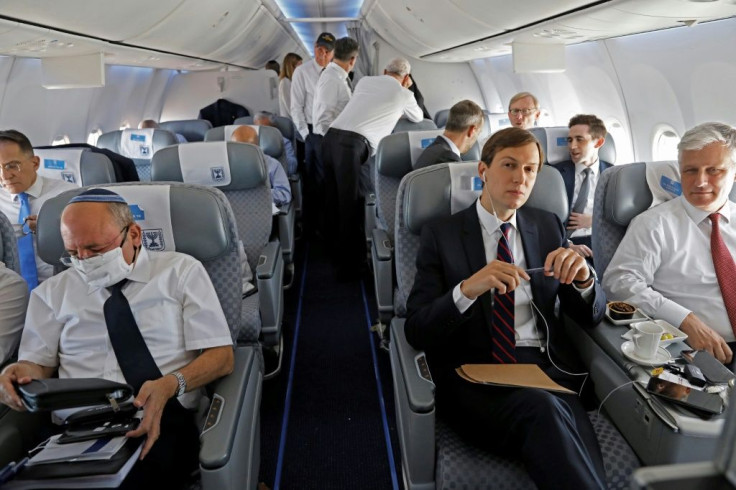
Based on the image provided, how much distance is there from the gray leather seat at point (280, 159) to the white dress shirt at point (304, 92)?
0.90 m

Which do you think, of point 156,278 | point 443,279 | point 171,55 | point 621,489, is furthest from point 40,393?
point 171,55

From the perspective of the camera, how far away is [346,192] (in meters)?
4.40

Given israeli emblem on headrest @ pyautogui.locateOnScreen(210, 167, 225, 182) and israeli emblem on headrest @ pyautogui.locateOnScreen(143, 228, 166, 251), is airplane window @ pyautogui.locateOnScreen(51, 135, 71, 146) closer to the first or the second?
israeli emblem on headrest @ pyautogui.locateOnScreen(210, 167, 225, 182)

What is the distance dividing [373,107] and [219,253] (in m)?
2.59

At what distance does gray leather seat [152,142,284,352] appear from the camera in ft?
9.27

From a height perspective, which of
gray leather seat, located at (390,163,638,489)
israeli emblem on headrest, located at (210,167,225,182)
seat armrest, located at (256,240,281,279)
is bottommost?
gray leather seat, located at (390,163,638,489)

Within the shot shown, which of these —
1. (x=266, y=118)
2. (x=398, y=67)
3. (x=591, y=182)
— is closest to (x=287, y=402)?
(x=591, y=182)

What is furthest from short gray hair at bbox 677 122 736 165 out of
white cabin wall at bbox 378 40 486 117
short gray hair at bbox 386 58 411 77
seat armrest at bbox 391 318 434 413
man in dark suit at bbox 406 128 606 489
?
white cabin wall at bbox 378 40 486 117

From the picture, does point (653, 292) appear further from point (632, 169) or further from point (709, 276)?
point (632, 169)

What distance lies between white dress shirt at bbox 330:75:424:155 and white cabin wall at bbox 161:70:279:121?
14.8 feet

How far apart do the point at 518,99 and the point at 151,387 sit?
145 inches

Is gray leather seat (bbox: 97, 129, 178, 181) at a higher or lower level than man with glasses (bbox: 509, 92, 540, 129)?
lower

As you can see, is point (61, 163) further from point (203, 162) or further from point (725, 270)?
point (725, 270)

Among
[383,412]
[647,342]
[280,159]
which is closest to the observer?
[647,342]
